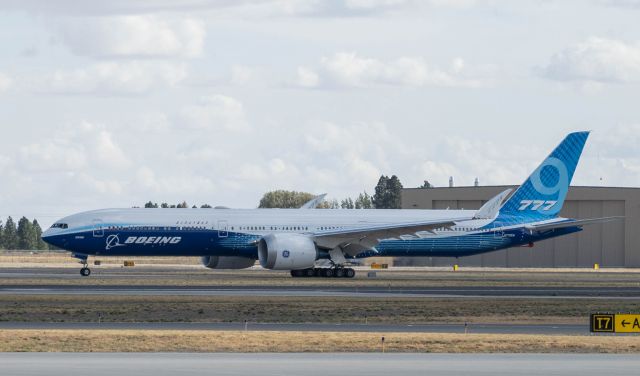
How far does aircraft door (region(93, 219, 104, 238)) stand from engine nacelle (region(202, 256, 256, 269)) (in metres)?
8.06

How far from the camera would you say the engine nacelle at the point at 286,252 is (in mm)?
67188

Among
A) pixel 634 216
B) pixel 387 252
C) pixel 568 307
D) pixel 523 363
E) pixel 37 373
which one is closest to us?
pixel 37 373

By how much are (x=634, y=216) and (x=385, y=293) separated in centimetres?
5756

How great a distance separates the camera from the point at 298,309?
42875mm

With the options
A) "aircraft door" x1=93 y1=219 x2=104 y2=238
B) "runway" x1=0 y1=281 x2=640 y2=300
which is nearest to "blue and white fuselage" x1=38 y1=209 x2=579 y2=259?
"aircraft door" x1=93 y1=219 x2=104 y2=238

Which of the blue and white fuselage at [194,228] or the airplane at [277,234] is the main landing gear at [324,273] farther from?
the blue and white fuselage at [194,228]

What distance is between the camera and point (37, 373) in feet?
74.3

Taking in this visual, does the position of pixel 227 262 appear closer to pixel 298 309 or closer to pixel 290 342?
pixel 298 309

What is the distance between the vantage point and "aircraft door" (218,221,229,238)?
7012 centimetres

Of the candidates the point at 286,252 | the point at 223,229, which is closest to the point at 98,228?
the point at 223,229

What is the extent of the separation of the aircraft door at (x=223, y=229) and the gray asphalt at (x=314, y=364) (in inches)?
1665

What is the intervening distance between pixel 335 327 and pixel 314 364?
11.3 m

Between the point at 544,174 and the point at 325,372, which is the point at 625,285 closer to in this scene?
the point at 544,174

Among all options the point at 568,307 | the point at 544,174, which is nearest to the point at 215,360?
the point at 568,307
